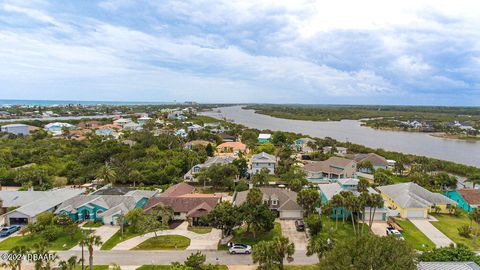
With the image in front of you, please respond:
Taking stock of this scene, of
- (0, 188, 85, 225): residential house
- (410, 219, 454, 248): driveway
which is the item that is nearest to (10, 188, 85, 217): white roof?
(0, 188, 85, 225): residential house

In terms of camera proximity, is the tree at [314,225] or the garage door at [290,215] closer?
the tree at [314,225]

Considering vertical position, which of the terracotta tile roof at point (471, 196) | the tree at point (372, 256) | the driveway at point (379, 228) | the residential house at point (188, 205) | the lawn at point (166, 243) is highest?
the tree at point (372, 256)

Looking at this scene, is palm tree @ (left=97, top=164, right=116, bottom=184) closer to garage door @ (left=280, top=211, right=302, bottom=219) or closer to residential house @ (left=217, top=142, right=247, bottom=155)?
garage door @ (left=280, top=211, right=302, bottom=219)

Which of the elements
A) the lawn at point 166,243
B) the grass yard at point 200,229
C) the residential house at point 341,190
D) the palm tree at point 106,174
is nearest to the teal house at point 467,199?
the residential house at point 341,190

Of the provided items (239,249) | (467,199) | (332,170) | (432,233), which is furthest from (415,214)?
(239,249)

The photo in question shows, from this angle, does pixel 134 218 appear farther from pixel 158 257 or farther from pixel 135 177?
pixel 135 177

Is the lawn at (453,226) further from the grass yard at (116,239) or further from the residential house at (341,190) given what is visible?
the grass yard at (116,239)
